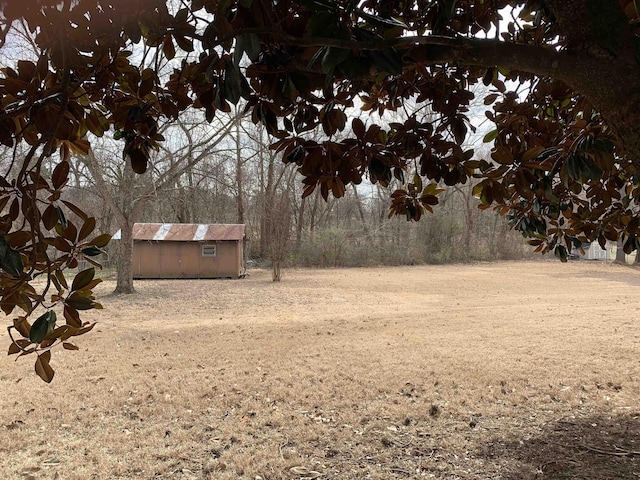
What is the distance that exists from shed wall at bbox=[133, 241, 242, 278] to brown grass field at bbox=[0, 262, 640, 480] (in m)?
8.93

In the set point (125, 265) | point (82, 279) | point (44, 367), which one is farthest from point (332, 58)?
point (125, 265)

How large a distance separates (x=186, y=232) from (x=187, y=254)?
91 cm

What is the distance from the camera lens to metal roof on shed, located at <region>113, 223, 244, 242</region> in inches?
666

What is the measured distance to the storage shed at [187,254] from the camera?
55.7ft

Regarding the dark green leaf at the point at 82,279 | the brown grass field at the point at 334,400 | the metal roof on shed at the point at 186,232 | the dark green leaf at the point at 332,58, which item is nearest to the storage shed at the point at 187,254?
the metal roof on shed at the point at 186,232

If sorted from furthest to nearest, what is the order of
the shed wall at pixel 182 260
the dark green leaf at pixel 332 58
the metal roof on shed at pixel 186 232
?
the shed wall at pixel 182 260
the metal roof on shed at pixel 186 232
the dark green leaf at pixel 332 58

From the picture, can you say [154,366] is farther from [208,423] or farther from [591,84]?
[591,84]

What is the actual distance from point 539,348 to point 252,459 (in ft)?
14.7

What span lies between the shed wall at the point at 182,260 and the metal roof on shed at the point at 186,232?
240 mm

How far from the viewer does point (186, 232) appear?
57.0 ft

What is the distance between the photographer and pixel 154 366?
5.05 meters

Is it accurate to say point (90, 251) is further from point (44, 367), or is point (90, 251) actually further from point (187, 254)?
point (187, 254)

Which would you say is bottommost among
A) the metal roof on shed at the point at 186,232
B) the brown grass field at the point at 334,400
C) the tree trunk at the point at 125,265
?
the brown grass field at the point at 334,400

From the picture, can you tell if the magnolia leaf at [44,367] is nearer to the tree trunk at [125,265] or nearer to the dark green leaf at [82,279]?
the dark green leaf at [82,279]
